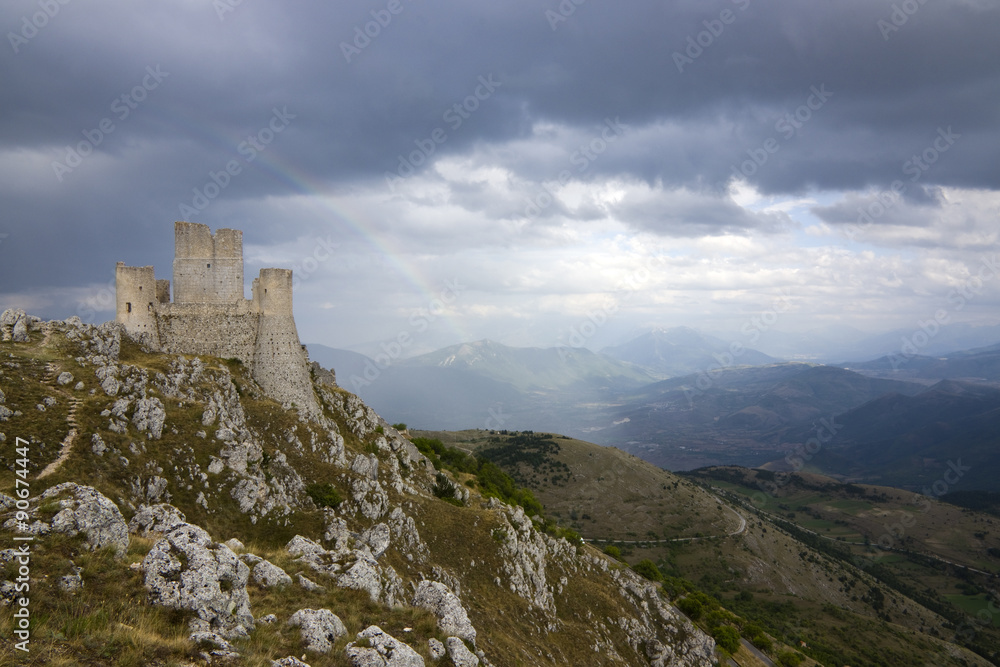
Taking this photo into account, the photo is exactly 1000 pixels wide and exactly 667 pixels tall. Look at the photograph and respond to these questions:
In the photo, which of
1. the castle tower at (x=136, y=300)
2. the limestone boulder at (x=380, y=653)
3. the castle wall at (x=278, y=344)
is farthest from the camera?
the castle wall at (x=278, y=344)

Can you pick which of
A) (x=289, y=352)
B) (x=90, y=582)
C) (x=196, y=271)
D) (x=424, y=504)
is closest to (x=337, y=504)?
(x=424, y=504)

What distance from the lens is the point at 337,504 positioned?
131 feet

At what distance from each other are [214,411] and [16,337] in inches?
509

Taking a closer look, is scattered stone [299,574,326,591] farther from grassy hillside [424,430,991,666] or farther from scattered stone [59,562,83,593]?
grassy hillside [424,430,991,666]

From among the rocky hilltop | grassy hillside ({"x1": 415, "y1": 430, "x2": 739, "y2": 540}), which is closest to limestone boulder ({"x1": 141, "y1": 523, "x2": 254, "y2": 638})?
the rocky hilltop

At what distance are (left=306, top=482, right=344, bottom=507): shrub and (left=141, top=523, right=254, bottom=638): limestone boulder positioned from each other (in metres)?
22.4

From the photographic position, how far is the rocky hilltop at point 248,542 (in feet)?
46.8

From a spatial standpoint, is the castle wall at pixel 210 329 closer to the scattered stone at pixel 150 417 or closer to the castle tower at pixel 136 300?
the castle tower at pixel 136 300

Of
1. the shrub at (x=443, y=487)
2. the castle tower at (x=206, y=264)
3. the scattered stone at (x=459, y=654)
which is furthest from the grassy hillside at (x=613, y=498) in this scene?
the scattered stone at (x=459, y=654)

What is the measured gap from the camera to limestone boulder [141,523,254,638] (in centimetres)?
1480

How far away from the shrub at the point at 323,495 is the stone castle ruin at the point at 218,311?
877 cm

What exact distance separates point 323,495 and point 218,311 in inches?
Answer: 730

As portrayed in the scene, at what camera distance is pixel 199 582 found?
1544cm

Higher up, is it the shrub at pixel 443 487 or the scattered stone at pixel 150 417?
the scattered stone at pixel 150 417
